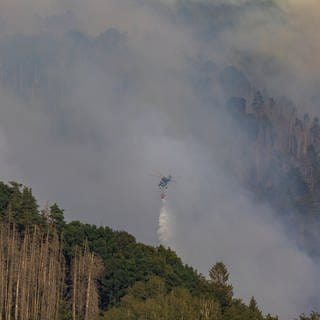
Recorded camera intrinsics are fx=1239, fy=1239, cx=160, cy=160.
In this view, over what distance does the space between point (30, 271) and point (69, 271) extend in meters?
17.1

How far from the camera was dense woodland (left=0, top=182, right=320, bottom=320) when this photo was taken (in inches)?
6156

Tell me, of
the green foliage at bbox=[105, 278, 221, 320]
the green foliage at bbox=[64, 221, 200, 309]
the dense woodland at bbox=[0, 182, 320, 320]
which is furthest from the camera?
the green foliage at bbox=[64, 221, 200, 309]

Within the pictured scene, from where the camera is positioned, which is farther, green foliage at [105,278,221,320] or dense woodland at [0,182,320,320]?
dense woodland at [0,182,320,320]

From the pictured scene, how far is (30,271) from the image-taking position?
16075 cm

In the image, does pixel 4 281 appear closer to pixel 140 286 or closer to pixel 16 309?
pixel 16 309

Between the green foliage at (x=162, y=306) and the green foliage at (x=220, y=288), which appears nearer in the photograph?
the green foliage at (x=162, y=306)

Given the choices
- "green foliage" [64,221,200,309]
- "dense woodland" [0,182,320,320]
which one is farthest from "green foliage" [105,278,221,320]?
"green foliage" [64,221,200,309]

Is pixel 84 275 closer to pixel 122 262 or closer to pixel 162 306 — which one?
pixel 122 262

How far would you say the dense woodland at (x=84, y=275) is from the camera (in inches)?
6156

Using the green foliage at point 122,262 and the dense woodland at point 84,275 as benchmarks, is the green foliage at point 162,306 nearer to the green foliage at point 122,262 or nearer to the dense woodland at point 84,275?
the dense woodland at point 84,275

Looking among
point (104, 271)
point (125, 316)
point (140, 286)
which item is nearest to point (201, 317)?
point (125, 316)

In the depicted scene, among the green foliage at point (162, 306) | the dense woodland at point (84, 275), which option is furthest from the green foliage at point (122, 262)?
the green foliage at point (162, 306)

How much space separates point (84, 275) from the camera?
172000 mm

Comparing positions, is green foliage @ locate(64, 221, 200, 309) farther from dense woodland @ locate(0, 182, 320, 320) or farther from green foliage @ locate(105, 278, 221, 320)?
green foliage @ locate(105, 278, 221, 320)
